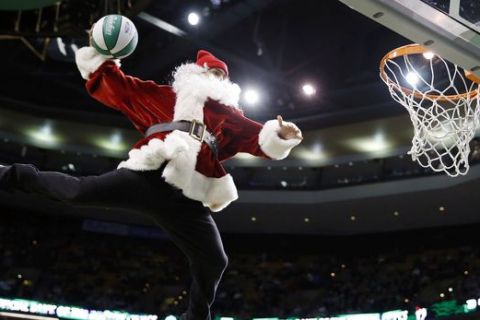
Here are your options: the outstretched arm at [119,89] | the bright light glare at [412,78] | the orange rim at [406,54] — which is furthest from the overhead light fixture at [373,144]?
the outstretched arm at [119,89]

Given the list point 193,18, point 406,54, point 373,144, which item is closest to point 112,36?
point 406,54

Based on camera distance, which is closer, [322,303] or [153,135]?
[153,135]

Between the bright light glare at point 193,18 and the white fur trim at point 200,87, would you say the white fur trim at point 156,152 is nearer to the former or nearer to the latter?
the white fur trim at point 200,87

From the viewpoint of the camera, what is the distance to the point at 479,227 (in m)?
17.5

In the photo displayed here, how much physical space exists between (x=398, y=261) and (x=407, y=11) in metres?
14.3

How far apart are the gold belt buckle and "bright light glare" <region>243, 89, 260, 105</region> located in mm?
12362

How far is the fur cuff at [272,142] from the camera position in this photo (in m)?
4.12

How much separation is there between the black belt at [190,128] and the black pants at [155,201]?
0.88 ft

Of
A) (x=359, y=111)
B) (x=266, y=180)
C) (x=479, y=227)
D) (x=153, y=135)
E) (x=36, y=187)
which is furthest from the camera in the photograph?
(x=266, y=180)

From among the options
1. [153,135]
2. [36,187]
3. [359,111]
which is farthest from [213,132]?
[359,111]

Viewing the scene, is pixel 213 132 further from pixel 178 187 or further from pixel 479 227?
pixel 479 227

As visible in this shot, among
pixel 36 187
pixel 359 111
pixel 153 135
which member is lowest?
pixel 36 187

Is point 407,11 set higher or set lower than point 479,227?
lower

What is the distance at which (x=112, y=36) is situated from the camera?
405cm
